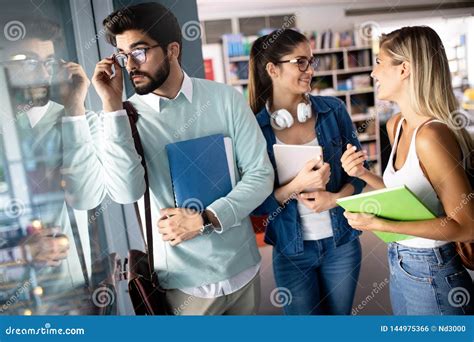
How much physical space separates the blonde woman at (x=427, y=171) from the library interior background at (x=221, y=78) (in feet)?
0.24

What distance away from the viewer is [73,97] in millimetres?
1940

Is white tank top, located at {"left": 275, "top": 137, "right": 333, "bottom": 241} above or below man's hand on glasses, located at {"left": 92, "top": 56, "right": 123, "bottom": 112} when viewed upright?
below

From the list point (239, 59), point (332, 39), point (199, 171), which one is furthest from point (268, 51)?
point (199, 171)

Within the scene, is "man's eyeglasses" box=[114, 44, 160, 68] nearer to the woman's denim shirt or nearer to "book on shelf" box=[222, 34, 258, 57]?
"book on shelf" box=[222, 34, 258, 57]

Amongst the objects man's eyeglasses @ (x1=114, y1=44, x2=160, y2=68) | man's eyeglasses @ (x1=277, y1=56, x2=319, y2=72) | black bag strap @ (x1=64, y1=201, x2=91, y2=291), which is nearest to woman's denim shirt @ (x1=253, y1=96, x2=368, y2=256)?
man's eyeglasses @ (x1=277, y1=56, x2=319, y2=72)

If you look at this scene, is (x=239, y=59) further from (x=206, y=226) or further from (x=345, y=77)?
(x=206, y=226)

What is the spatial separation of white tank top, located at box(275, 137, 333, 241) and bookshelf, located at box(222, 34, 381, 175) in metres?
0.28

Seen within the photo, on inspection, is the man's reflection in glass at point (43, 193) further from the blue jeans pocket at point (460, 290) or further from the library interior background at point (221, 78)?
the blue jeans pocket at point (460, 290)

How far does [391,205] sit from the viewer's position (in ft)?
5.36

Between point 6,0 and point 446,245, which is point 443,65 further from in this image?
point 6,0

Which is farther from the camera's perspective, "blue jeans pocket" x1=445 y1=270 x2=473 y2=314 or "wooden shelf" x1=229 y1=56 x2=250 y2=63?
"wooden shelf" x1=229 y1=56 x2=250 y2=63

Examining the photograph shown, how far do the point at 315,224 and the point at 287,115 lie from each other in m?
0.45

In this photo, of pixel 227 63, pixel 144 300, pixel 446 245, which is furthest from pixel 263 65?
pixel 144 300

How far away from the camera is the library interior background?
1740mm
